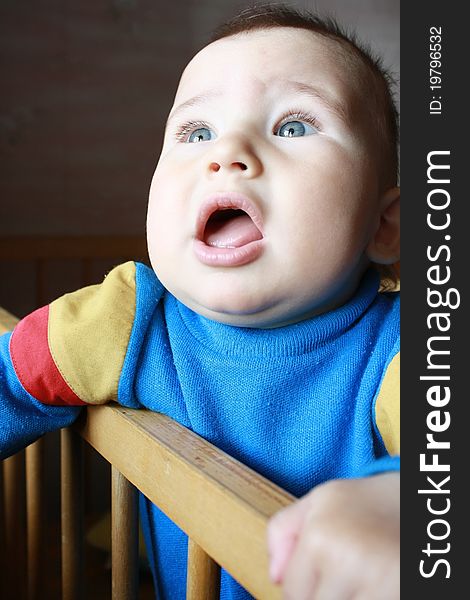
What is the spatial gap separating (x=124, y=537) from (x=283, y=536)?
302 mm

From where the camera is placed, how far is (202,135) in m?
0.62

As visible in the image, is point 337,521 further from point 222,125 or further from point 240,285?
point 222,125

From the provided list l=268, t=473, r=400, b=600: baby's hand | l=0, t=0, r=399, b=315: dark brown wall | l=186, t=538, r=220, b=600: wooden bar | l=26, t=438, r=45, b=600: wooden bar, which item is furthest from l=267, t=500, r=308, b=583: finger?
l=0, t=0, r=399, b=315: dark brown wall

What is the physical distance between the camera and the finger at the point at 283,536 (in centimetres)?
36

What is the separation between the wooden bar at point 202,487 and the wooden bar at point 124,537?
0.10 feet

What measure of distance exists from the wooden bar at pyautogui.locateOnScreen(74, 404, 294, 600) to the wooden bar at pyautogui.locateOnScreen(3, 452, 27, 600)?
0.34m

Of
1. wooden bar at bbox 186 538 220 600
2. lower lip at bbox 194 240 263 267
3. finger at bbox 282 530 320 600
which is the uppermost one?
lower lip at bbox 194 240 263 267

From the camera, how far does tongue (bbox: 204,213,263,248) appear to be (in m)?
0.56

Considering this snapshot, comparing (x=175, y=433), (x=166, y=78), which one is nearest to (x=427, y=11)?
(x=175, y=433)

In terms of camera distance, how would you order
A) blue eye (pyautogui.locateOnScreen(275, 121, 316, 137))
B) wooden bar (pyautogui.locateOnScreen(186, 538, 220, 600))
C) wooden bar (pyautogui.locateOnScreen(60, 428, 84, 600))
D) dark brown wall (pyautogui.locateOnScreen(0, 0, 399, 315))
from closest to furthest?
wooden bar (pyautogui.locateOnScreen(186, 538, 220, 600)) → blue eye (pyautogui.locateOnScreen(275, 121, 316, 137)) → wooden bar (pyautogui.locateOnScreen(60, 428, 84, 600)) → dark brown wall (pyautogui.locateOnScreen(0, 0, 399, 315))

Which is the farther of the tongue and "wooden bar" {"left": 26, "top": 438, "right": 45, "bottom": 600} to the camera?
"wooden bar" {"left": 26, "top": 438, "right": 45, "bottom": 600}

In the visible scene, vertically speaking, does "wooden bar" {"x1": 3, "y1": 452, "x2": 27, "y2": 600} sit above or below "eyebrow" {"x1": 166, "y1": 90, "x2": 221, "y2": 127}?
below

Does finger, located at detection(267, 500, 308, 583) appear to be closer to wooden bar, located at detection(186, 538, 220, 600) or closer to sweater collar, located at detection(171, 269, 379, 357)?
wooden bar, located at detection(186, 538, 220, 600)

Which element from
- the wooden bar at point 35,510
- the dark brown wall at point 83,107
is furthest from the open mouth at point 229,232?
the dark brown wall at point 83,107
